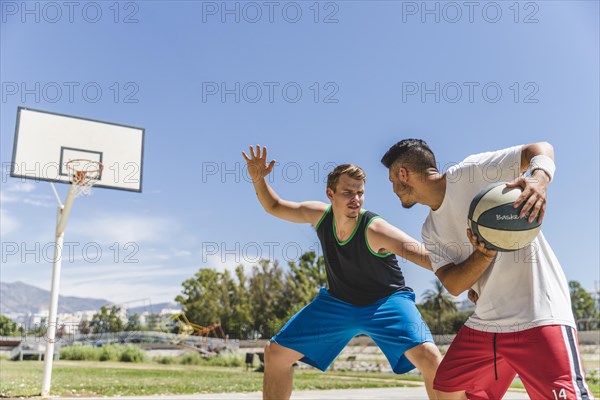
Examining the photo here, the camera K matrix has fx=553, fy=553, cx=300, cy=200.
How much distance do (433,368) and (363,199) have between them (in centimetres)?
152

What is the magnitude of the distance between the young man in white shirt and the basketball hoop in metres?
9.47

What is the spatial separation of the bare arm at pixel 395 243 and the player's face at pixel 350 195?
0.21 meters

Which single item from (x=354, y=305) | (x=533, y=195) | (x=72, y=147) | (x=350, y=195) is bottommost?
(x=354, y=305)

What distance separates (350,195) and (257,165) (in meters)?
1.05

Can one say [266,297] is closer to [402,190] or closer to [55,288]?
[55,288]

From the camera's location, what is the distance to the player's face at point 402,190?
12.1ft

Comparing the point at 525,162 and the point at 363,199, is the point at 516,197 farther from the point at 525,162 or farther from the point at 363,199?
the point at 363,199

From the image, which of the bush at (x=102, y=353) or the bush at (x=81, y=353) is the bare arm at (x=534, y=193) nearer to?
the bush at (x=102, y=353)

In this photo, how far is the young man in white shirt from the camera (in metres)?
3.04

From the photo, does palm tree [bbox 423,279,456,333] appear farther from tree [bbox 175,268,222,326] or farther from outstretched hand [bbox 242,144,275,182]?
outstretched hand [bbox 242,144,275,182]

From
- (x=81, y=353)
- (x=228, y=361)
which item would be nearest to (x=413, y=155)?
(x=228, y=361)

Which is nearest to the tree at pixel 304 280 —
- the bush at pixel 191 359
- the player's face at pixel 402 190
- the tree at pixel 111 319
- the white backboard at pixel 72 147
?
the bush at pixel 191 359

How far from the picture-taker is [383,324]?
4656 millimetres

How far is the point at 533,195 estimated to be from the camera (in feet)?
9.39
